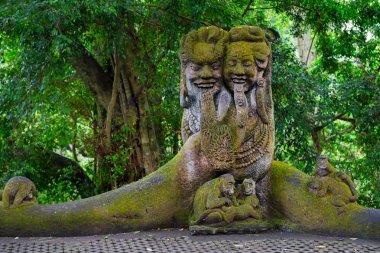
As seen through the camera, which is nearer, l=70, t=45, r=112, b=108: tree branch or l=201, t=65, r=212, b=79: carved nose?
l=201, t=65, r=212, b=79: carved nose

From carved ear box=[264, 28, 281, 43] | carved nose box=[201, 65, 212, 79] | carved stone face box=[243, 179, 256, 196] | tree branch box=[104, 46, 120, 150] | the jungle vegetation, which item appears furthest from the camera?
tree branch box=[104, 46, 120, 150]

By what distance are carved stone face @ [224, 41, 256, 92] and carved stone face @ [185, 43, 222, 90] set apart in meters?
0.07

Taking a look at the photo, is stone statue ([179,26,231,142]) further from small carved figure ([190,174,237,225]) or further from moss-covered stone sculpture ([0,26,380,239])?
small carved figure ([190,174,237,225])

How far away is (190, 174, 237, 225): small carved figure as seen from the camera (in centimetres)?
541

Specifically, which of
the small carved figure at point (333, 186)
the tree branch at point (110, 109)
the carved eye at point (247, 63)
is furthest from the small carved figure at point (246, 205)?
the tree branch at point (110, 109)

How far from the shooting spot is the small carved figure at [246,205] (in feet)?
17.9

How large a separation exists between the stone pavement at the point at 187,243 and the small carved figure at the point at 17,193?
285 millimetres

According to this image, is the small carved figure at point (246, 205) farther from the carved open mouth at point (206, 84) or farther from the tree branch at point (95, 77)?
the tree branch at point (95, 77)

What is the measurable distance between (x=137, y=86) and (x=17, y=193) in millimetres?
4552

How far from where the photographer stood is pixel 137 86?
9.92 metres

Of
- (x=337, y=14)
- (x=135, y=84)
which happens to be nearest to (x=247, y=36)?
(x=337, y=14)

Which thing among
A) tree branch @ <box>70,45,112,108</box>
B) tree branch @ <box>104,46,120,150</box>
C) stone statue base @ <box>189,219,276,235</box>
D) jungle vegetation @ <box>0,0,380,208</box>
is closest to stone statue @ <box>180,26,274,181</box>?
stone statue base @ <box>189,219,276,235</box>

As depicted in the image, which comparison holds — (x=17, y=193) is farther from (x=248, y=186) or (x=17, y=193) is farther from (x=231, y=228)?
(x=248, y=186)

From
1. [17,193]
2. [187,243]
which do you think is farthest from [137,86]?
[187,243]
